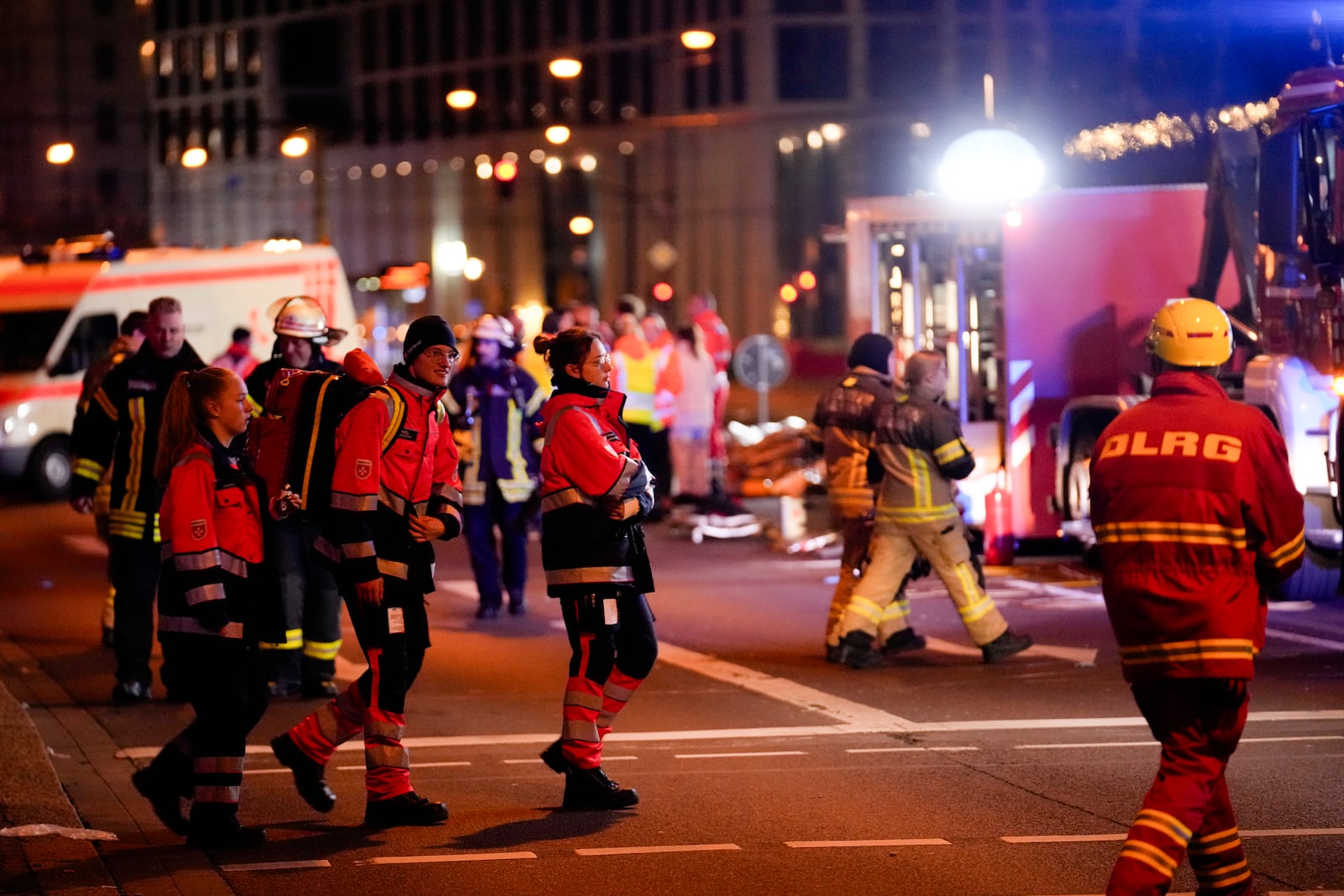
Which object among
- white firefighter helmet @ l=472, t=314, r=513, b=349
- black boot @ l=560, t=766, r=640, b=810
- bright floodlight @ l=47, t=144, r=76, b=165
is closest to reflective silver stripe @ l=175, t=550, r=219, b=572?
black boot @ l=560, t=766, r=640, b=810

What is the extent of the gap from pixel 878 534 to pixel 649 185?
5920cm

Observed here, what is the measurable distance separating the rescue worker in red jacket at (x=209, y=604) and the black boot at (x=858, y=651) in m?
4.53

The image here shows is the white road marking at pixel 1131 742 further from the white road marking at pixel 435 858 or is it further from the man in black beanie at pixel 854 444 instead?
the man in black beanie at pixel 854 444

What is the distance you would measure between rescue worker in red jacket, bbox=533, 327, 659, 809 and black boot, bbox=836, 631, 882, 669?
3.53 meters

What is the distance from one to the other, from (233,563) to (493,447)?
6.57 meters

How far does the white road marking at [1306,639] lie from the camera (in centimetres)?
1202

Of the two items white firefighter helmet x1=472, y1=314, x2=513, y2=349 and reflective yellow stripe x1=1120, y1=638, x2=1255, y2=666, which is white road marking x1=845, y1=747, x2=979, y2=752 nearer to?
reflective yellow stripe x1=1120, y1=638, x2=1255, y2=666

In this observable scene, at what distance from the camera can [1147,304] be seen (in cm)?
1656

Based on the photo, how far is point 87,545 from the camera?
20.0m

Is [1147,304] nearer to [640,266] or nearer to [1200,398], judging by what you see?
[1200,398]

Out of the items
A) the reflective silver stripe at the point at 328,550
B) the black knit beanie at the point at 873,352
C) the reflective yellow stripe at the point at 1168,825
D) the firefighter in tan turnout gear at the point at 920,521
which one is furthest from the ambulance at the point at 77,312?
the reflective yellow stripe at the point at 1168,825

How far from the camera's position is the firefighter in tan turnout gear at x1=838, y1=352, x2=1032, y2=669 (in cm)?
1146

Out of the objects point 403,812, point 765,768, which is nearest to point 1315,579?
point 765,768

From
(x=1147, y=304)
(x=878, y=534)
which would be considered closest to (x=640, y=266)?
(x=1147, y=304)
